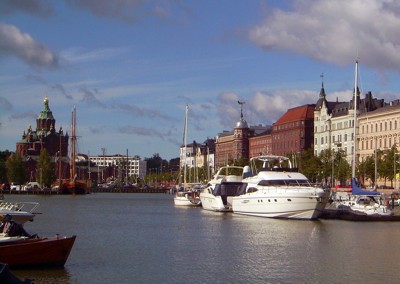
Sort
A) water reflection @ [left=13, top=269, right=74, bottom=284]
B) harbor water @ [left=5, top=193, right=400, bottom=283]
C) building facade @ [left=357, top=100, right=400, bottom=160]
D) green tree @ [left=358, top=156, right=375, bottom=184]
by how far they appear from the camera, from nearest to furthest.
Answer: water reflection @ [left=13, top=269, right=74, bottom=284] → harbor water @ [left=5, top=193, right=400, bottom=283] → green tree @ [left=358, top=156, right=375, bottom=184] → building facade @ [left=357, top=100, right=400, bottom=160]

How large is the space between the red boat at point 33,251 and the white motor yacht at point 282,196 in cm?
4445

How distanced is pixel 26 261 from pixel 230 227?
37148 millimetres

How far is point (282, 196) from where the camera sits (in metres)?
85.2

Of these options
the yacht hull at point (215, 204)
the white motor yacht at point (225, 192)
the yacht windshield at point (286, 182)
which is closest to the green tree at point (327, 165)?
the yacht hull at point (215, 204)

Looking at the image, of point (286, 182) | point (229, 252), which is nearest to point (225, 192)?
point (286, 182)

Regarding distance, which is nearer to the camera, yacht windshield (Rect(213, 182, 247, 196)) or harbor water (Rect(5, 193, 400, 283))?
harbor water (Rect(5, 193, 400, 283))

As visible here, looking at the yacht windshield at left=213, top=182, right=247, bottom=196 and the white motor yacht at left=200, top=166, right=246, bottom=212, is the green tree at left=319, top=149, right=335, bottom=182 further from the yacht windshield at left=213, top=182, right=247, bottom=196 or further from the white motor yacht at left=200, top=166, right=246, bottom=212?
the yacht windshield at left=213, top=182, right=247, bottom=196

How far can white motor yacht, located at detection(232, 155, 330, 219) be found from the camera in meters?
84.3

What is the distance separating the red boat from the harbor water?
49 cm

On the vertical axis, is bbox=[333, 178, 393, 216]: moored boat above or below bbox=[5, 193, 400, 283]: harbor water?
above

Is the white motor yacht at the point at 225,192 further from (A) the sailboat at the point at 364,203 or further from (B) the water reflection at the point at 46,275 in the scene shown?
(B) the water reflection at the point at 46,275

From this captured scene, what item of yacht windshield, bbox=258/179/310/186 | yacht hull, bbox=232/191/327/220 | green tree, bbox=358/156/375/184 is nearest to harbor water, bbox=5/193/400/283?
yacht hull, bbox=232/191/327/220

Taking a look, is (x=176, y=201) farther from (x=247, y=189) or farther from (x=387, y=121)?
(x=387, y=121)

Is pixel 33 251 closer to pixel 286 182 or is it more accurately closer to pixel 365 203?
pixel 286 182
